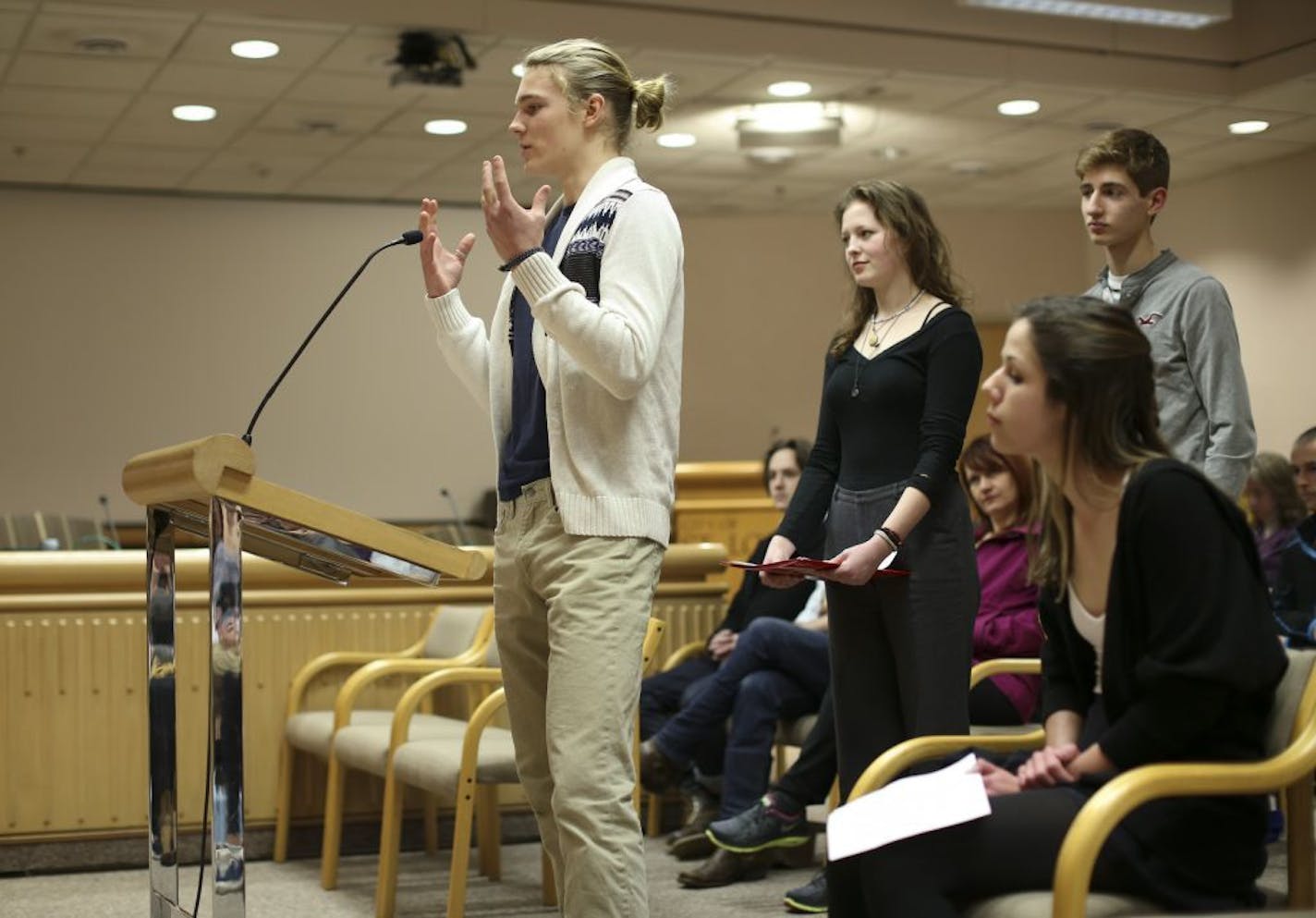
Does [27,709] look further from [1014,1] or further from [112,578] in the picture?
[1014,1]

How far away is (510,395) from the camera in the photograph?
8.59ft

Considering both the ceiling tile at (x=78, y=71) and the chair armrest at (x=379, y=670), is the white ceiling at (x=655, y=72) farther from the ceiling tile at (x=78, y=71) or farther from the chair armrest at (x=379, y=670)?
the chair armrest at (x=379, y=670)

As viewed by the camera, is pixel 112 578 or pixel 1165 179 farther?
pixel 112 578

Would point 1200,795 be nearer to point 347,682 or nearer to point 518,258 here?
point 518,258

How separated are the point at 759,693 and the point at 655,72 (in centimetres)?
413

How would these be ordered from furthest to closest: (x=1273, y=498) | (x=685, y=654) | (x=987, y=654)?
(x=1273, y=498) < (x=685, y=654) < (x=987, y=654)

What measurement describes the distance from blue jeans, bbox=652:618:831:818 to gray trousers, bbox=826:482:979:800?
4.08 ft

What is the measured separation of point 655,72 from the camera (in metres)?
7.49

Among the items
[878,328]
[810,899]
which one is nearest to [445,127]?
[810,899]

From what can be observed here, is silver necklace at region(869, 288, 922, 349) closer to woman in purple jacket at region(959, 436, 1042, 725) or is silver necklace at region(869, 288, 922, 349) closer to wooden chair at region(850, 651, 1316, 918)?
woman in purple jacket at region(959, 436, 1042, 725)

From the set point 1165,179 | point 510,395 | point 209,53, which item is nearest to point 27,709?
point 510,395

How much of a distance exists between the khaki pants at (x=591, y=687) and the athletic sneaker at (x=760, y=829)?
1525mm

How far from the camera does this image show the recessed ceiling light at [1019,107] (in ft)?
26.9

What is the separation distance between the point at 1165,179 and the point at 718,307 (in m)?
8.76
